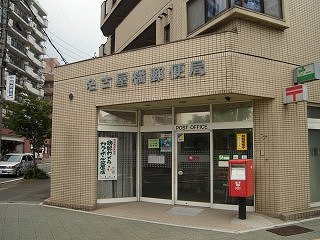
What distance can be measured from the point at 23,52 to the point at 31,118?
41113 millimetres

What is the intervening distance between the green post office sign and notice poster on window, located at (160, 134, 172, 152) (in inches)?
162

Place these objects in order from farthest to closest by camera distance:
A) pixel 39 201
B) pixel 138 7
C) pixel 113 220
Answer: pixel 138 7 → pixel 39 201 → pixel 113 220

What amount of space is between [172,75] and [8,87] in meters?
18.4

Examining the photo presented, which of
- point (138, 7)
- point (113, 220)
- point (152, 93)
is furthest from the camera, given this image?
point (138, 7)

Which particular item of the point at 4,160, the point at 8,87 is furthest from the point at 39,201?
the point at 4,160

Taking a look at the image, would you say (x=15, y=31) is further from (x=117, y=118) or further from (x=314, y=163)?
(x=314, y=163)

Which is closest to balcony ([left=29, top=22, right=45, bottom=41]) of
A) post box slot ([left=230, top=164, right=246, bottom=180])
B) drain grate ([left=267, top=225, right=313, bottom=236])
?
post box slot ([left=230, top=164, right=246, bottom=180])

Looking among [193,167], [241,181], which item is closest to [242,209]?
[241,181]

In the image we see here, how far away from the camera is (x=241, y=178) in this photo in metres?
9.74

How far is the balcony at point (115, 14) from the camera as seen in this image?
2150 centimetres

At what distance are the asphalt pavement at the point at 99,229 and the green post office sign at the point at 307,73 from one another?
12.2ft

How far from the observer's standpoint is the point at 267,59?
34.8 ft

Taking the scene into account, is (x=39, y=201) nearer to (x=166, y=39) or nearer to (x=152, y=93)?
(x=152, y=93)

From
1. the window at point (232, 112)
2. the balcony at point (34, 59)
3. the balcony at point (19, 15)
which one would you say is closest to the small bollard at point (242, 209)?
the window at point (232, 112)
